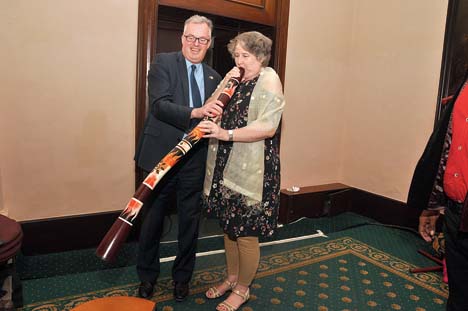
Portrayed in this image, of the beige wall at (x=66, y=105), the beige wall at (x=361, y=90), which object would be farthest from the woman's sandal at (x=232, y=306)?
the beige wall at (x=361, y=90)

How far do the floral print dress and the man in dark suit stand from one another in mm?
149

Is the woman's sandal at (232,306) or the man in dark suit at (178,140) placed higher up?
the man in dark suit at (178,140)

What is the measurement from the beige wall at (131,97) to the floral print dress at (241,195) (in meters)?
1.13

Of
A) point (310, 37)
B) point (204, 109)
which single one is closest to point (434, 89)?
point (310, 37)

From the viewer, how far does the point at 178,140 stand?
6.75 ft

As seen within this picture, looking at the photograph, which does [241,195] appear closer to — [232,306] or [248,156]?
[248,156]

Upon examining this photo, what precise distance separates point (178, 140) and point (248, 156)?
375mm

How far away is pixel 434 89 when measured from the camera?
3369 millimetres

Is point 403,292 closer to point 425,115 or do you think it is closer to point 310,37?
point 425,115

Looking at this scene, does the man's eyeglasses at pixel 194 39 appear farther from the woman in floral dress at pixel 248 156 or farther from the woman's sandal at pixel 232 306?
the woman's sandal at pixel 232 306

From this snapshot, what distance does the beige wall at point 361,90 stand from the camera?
3.47 m

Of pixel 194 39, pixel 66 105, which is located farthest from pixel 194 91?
pixel 66 105

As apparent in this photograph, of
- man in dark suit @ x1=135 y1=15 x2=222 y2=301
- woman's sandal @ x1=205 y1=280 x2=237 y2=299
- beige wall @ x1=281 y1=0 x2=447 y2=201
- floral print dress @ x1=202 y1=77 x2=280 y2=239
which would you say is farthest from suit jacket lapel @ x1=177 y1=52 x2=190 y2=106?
beige wall @ x1=281 y1=0 x2=447 y2=201

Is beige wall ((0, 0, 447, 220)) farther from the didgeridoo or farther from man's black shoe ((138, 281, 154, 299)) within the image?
the didgeridoo
